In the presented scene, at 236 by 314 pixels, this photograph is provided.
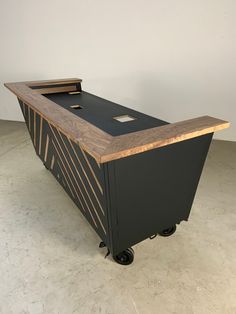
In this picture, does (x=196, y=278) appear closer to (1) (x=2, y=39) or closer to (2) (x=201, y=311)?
(2) (x=201, y=311)

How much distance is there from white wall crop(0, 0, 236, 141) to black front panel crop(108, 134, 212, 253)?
1659 mm

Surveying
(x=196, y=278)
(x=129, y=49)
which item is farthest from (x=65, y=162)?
(x=129, y=49)

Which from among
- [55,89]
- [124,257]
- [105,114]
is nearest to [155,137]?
[105,114]

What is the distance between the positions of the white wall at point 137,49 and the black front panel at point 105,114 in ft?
3.34

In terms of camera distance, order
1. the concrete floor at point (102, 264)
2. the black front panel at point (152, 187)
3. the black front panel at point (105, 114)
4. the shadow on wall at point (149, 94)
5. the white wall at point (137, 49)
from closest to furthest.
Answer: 1. the black front panel at point (152, 187)
2. the concrete floor at point (102, 264)
3. the black front panel at point (105, 114)
4. the white wall at point (137, 49)
5. the shadow on wall at point (149, 94)

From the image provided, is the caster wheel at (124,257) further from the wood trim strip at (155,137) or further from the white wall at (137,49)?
the white wall at (137,49)

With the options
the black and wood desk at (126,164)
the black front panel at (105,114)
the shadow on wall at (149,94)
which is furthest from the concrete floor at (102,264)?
the shadow on wall at (149,94)

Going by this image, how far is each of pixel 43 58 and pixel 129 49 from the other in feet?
3.77

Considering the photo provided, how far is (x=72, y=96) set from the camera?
1.98 metres

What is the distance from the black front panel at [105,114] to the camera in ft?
4.23

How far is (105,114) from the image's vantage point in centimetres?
152

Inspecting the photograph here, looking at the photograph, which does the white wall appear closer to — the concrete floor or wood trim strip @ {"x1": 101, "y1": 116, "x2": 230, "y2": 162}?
the concrete floor

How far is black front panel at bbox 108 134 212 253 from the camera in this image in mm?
1010

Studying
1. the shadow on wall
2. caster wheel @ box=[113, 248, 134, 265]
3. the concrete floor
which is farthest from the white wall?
caster wheel @ box=[113, 248, 134, 265]
